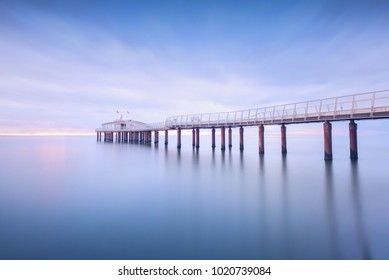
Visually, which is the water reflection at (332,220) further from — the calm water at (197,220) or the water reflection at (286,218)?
the water reflection at (286,218)

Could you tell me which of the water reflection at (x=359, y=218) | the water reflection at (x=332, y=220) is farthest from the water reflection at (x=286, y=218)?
the water reflection at (x=359, y=218)

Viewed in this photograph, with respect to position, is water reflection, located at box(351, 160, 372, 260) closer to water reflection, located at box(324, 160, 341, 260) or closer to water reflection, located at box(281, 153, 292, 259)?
water reflection, located at box(324, 160, 341, 260)

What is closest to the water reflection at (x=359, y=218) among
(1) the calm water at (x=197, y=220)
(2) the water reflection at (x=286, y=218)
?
(1) the calm water at (x=197, y=220)

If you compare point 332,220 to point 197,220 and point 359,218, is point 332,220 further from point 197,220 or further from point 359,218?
point 197,220

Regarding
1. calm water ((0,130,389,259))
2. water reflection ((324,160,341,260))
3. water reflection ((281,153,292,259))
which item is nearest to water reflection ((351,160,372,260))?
calm water ((0,130,389,259))

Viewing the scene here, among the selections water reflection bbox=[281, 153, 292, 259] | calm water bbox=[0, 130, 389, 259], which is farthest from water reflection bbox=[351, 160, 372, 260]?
water reflection bbox=[281, 153, 292, 259]

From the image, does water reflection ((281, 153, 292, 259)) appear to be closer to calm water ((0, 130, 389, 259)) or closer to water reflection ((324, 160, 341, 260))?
calm water ((0, 130, 389, 259))

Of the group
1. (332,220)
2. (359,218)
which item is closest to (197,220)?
(332,220)

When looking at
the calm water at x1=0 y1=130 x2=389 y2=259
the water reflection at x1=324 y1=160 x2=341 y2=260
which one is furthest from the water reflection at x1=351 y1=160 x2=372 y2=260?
the water reflection at x1=324 y1=160 x2=341 y2=260

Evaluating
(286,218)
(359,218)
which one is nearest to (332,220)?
(359,218)

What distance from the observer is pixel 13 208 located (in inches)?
279

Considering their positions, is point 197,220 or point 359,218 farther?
point 359,218
